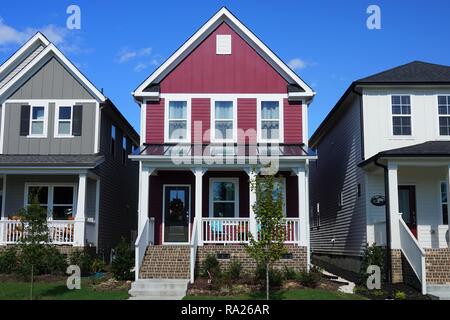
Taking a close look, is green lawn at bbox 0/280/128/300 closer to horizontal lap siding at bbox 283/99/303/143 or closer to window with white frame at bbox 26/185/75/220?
window with white frame at bbox 26/185/75/220

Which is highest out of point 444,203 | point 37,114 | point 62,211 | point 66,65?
point 66,65

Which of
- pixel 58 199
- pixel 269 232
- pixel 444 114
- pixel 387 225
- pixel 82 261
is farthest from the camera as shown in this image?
pixel 58 199

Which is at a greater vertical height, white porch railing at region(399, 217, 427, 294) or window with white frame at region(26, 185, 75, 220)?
window with white frame at region(26, 185, 75, 220)

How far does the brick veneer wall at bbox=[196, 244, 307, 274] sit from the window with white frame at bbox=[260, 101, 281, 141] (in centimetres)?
456

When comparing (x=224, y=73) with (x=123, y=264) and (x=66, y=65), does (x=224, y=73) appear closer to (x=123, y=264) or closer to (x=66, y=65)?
(x=66, y=65)

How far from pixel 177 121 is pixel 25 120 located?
6.05 m

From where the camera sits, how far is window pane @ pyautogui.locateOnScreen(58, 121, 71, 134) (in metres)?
22.5

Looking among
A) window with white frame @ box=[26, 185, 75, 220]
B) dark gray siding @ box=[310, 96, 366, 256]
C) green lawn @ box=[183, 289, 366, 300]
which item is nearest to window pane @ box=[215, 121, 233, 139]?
dark gray siding @ box=[310, 96, 366, 256]

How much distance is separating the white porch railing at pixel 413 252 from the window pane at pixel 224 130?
7170mm

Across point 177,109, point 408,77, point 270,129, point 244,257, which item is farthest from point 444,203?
point 177,109

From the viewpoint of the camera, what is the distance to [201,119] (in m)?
21.8

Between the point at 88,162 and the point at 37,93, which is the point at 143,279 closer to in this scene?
the point at 88,162

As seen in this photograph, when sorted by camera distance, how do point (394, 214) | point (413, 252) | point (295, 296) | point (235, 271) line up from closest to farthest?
point (295, 296)
point (413, 252)
point (235, 271)
point (394, 214)

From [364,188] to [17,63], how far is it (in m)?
16.0
